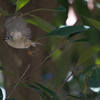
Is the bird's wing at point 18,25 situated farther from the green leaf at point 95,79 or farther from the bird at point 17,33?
the green leaf at point 95,79

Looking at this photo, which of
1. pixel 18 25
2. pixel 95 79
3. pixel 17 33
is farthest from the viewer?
pixel 17 33

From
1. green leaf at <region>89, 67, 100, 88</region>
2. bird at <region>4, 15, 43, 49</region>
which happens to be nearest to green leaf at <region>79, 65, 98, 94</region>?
green leaf at <region>89, 67, 100, 88</region>

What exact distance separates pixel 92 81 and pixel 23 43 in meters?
0.59

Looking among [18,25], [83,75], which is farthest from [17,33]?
[83,75]

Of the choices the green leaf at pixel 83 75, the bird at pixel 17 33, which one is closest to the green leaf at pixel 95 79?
the green leaf at pixel 83 75

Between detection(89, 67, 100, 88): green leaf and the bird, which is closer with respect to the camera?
detection(89, 67, 100, 88): green leaf

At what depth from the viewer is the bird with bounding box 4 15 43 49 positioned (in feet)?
3.47

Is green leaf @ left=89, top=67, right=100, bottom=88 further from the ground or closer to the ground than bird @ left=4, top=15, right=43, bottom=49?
closer to the ground

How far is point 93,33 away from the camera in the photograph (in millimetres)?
1842

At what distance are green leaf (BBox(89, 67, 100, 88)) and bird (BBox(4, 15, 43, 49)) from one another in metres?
0.43

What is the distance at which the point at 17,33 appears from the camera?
1256 millimetres

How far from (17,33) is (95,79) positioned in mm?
577

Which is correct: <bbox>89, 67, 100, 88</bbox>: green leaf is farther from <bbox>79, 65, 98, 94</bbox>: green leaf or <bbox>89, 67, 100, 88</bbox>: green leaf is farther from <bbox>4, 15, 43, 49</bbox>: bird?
<bbox>4, 15, 43, 49</bbox>: bird

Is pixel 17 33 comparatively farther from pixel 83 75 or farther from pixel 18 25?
pixel 83 75
